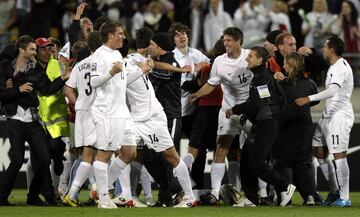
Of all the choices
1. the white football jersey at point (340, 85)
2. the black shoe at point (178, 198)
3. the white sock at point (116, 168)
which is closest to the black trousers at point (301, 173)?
the white football jersey at point (340, 85)

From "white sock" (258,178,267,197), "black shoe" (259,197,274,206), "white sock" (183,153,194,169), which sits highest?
"white sock" (183,153,194,169)

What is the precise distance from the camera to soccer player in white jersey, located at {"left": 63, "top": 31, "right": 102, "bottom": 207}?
14.4 m

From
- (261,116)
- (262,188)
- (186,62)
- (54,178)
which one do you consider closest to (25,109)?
(54,178)

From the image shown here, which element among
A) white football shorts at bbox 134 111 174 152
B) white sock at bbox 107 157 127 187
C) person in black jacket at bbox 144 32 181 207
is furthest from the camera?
person in black jacket at bbox 144 32 181 207

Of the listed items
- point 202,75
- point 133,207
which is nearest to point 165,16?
point 202,75

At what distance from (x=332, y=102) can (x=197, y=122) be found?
1.76m

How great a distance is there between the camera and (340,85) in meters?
15.3

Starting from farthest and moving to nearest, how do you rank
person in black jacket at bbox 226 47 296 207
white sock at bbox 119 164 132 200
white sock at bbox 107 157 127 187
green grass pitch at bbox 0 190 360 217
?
white sock at bbox 119 164 132 200 → person in black jacket at bbox 226 47 296 207 → white sock at bbox 107 157 127 187 → green grass pitch at bbox 0 190 360 217

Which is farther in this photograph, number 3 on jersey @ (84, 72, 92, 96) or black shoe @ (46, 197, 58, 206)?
black shoe @ (46, 197, 58, 206)

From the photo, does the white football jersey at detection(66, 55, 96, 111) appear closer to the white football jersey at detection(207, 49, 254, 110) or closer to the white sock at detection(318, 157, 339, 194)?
the white football jersey at detection(207, 49, 254, 110)

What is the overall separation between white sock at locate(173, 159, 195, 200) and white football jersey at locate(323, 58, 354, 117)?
6.87 ft

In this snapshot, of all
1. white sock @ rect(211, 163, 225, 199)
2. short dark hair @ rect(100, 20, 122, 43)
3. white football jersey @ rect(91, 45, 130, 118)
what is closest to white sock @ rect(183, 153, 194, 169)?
white sock @ rect(211, 163, 225, 199)

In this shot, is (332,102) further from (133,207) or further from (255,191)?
(133,207)

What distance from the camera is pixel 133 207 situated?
14922 millimetres
